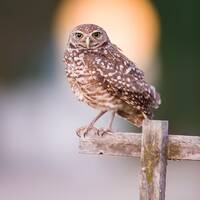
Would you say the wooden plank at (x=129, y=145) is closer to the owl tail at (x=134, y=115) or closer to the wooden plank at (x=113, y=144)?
the wooden plank at (x=113, y=144)

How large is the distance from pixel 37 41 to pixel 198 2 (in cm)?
171

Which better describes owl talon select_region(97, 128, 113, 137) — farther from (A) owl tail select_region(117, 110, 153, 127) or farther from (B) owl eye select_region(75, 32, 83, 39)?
(B) owl eye select_region(75, 32, 83, 39)

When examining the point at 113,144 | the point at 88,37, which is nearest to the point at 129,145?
the point at 113,144

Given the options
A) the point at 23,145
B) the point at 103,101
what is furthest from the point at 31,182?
the point at 103,101

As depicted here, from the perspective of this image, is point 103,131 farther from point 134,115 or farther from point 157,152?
point 134,115

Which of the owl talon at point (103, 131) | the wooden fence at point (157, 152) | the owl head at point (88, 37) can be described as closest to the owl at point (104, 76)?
the owl head at point (88, 37)

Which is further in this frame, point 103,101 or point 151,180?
point 103,101

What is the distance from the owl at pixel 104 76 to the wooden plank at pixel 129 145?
0.72 meters

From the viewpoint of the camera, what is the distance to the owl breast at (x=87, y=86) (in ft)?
16.3

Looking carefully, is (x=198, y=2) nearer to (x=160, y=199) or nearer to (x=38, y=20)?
(x=38, y=20)

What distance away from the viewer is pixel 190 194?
9773 mm

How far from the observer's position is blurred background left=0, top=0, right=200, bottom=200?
1062 cm

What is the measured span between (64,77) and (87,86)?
5.77 meters

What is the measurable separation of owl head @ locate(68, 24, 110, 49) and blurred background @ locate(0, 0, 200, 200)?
5.36 m
